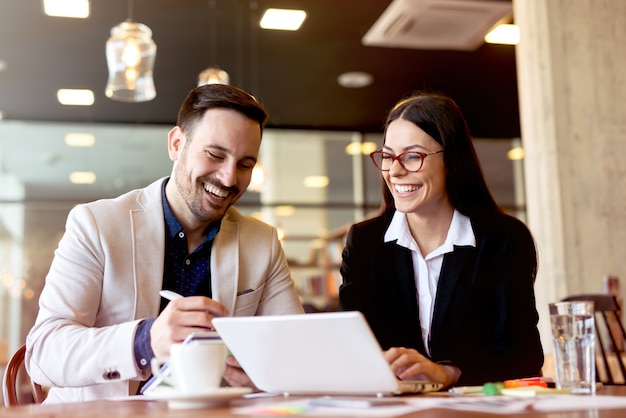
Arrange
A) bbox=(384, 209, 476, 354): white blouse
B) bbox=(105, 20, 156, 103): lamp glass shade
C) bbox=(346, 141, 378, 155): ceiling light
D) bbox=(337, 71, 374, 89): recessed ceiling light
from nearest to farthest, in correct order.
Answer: bbox=(384, 209, 476, 354): white blouse, bbox=(105, 20, 156, 103): lamp glass shade, bbox=(337, 71, 374, 89): recessed ceiling light, bbox=(346, 141, 378, 155): ceiling light

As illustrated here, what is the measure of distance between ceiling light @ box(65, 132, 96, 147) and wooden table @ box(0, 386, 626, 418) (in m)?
7.26

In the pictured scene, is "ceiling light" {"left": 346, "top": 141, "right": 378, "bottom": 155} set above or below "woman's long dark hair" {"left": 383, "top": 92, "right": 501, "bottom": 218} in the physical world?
above

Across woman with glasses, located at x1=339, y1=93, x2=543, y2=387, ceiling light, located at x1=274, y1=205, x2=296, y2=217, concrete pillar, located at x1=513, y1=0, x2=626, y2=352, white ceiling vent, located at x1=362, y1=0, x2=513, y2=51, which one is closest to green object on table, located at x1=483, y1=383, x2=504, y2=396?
woman with glasses, located at x1=339, y1=93, x2=543, y2=387

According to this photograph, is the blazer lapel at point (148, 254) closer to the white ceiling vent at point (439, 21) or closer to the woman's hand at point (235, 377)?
the woman's hand at point (235, 377)

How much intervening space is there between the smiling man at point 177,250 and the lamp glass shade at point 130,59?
2606mm

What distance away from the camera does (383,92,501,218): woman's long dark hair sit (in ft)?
6.64

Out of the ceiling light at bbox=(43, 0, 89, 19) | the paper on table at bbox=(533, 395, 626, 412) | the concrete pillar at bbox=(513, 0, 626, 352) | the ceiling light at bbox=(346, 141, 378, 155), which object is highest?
the ceiling light at bbox=(43, 0, 89, 19)

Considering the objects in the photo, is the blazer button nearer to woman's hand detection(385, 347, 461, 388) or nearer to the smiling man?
the smiling man

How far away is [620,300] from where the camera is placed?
3.97 meters

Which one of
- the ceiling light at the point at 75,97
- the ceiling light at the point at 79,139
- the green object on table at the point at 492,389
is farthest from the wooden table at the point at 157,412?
the ceiling light at the point at 79,139

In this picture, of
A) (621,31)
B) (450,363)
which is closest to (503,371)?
(450,363)

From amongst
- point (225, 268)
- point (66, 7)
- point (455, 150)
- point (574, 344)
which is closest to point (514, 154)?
point (66, 7)

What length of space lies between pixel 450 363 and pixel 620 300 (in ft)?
8.64

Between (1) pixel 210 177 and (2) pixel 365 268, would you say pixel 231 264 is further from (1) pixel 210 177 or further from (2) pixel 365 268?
(2) pixel 365 268
